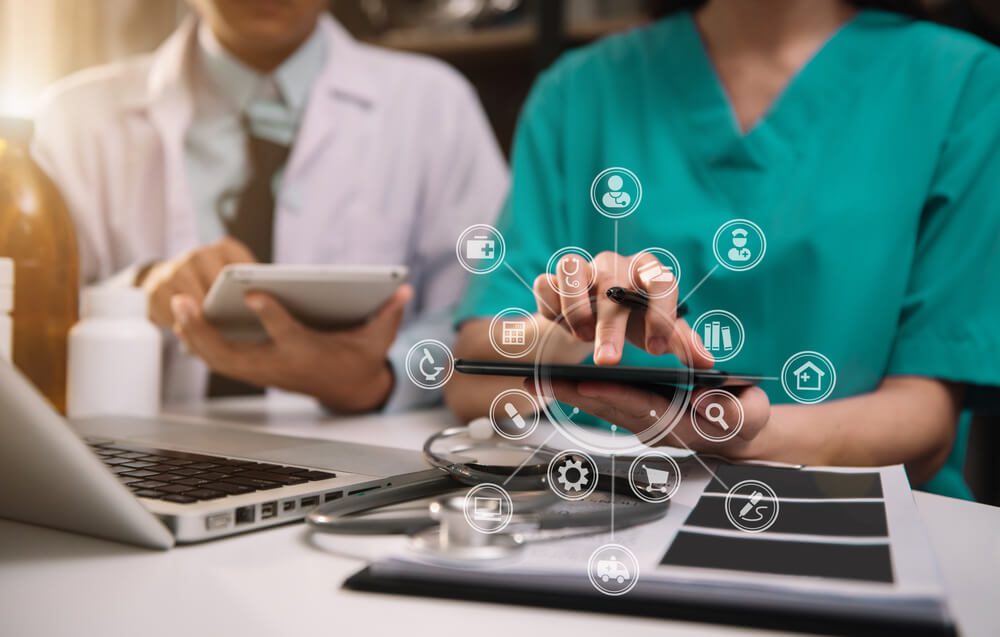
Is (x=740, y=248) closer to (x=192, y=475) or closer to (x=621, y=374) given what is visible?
(x=621, y=374)

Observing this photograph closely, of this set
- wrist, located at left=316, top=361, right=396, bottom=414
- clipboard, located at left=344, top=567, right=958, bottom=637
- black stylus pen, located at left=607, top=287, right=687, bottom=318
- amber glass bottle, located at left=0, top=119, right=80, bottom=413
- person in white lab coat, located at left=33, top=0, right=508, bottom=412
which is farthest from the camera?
person in white lab coat, located at left=33, top=0, right=508, bottom=412

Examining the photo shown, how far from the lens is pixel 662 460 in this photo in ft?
1.04

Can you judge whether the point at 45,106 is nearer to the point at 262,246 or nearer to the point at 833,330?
the point at 262,246

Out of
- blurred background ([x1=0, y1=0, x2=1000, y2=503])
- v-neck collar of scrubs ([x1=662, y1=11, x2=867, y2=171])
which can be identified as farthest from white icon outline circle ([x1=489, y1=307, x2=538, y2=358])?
blurred background ([x1=0, y1=0, x2=1000, y2=503])

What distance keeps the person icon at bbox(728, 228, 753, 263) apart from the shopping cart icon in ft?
0.42

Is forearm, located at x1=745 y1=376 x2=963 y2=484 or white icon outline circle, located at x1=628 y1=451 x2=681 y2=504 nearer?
white icon outline circle, located at x1=628 y1=451 x2=681 y2=504

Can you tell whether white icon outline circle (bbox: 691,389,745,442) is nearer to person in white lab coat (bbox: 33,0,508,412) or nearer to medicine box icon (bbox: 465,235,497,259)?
medicine box icon (bbox: 465,235,497,259)

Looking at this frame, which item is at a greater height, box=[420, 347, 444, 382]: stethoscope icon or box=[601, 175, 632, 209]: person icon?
box=[601, 175, 632, 209]: person icon

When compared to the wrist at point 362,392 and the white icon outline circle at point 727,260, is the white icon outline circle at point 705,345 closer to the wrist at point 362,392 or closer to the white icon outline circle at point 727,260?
the white icon outline circle at point 727,260

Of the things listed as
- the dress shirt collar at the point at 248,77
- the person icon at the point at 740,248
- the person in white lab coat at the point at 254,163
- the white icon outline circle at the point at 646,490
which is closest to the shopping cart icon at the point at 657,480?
the white icon outline circle at the point at 646,490

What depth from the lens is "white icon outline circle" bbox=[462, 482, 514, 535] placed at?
0.24 metres

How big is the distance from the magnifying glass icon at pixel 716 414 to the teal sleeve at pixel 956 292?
0.63 feet

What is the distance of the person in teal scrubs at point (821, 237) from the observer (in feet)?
1.22

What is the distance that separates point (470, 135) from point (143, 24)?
0.70 metres
